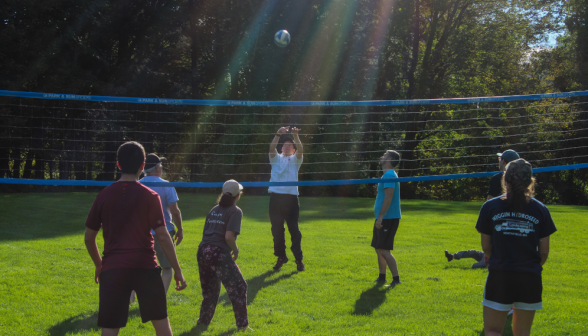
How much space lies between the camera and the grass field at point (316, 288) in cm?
520

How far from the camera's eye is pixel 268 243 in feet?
35.6

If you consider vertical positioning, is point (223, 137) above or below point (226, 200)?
above

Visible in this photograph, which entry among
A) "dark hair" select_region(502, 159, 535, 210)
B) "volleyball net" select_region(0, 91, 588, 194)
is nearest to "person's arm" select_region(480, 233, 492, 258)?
"dark hair" select_region(502, 159, 535, 210)

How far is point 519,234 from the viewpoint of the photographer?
144 inches

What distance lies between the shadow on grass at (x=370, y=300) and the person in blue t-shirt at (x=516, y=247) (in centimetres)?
214

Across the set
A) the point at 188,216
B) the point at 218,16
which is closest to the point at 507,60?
the point at 218,16

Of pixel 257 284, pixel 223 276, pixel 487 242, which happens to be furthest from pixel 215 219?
pixel 487 242

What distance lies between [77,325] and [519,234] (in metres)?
4.43

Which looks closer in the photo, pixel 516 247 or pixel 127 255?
pixel 127 255

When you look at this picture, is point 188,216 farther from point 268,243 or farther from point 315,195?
point 315,195

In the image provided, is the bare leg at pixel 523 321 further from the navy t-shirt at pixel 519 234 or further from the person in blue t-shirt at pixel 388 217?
the person in blue t-shirt at pixel 388 217

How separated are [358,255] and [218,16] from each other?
20927 mm

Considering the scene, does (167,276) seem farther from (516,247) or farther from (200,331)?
(516,247)

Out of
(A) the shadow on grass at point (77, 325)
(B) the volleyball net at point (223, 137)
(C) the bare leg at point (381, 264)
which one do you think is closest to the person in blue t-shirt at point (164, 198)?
(A) the shadow on grass at point (77, 325)
